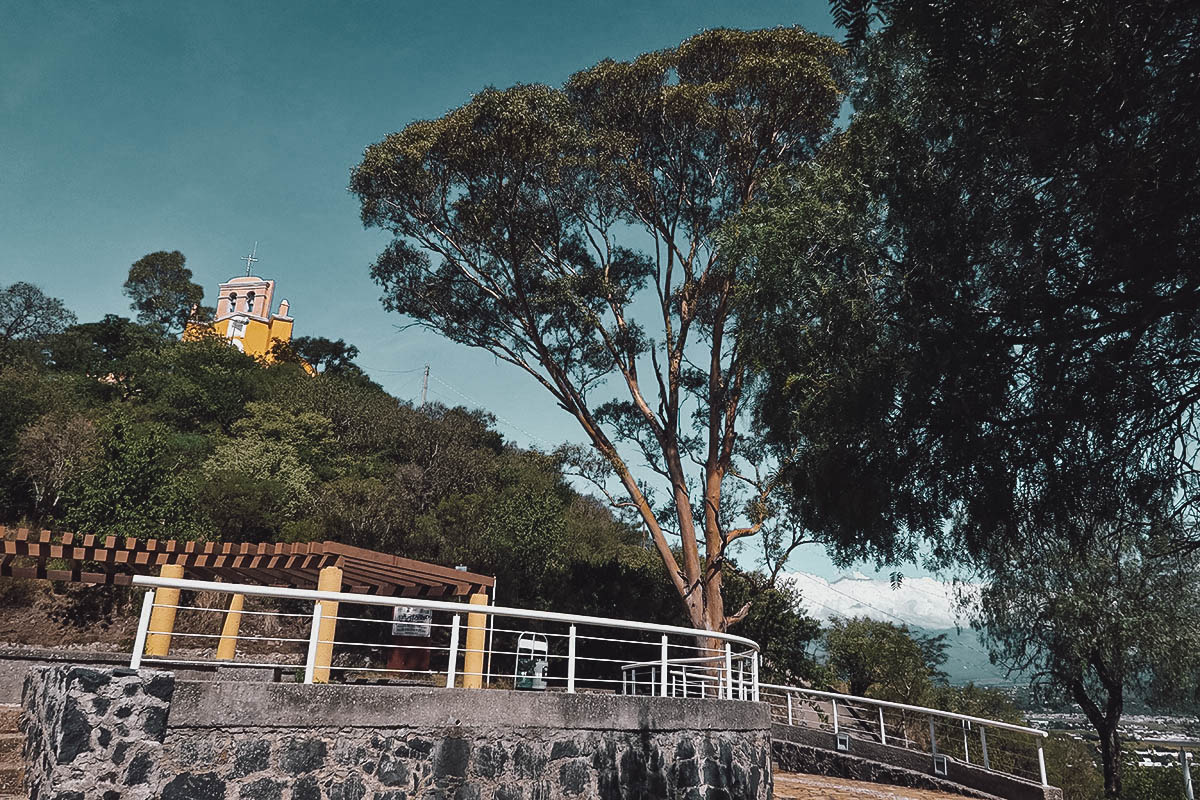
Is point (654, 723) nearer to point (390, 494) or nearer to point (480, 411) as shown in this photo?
point (390, 494)

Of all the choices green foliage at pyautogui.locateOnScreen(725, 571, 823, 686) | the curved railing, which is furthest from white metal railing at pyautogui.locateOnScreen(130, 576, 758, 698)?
green foliage at pyautogui.locateOnScreen(725, 571, 823, 686)

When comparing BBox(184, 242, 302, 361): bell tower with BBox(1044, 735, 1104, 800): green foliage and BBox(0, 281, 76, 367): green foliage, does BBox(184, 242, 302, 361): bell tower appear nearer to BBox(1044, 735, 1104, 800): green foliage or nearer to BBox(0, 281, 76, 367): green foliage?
BBox(0, 281, 76, 367): green foliage

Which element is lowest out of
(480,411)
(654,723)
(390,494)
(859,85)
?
(654,723)

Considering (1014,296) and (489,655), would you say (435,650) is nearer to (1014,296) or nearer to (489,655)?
(489,655)

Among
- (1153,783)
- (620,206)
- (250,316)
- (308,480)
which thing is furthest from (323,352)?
(1153,783)

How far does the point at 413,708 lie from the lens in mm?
6207

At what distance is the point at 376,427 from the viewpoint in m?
31.2

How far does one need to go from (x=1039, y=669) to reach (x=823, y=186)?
14.1 m

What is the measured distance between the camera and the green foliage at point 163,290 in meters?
51.0

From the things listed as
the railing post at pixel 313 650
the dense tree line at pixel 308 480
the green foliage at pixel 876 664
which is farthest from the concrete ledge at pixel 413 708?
the green foliage at pixel 876 664

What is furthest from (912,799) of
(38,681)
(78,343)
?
(78,343)

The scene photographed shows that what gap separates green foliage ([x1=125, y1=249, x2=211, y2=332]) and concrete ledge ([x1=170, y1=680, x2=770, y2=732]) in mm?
51361

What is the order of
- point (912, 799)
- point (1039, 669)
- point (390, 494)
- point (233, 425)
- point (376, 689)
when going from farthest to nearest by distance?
point (233, 425)
point (390, 494)
point (1039, 669)
point (912, 799)
point (376, 689)

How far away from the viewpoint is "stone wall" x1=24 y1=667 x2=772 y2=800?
523cm
